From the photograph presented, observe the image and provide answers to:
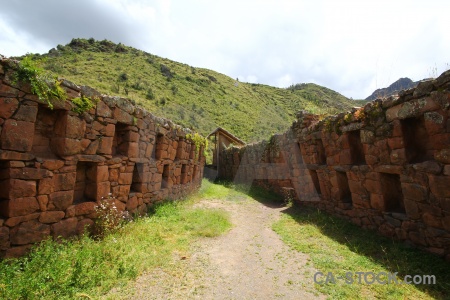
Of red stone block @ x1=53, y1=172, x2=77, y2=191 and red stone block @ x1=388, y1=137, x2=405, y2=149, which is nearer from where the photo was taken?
red stone block @ x1=53, y1=172, x2=77, y2=191

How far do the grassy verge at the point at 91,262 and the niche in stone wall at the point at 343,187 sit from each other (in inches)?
156

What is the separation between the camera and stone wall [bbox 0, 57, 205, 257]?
12.2 feet

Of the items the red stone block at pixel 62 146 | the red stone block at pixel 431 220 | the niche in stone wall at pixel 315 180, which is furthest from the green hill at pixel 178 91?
the red stone block at pixel 62 146

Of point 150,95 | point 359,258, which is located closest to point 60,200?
point 359,258

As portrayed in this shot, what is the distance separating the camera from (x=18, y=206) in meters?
3.79

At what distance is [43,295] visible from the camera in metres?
2.99

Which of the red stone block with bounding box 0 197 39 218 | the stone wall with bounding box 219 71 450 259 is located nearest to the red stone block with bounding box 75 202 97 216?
the red stone block with bounding box 0 197 39 218

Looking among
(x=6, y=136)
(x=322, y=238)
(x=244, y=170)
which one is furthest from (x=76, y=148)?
(x=244, y=170)

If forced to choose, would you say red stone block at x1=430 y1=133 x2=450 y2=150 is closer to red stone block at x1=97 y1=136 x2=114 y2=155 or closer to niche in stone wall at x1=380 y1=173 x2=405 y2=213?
niche in stone wall at x1=380 y1=173 x2=405 y2=213

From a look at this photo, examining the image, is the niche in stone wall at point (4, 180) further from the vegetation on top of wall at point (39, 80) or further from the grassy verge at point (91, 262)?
the vegetation on top of wall at point (39, 80)

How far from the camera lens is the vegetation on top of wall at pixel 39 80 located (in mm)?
3785

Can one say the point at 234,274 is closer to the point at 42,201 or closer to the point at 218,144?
the point at 42,201

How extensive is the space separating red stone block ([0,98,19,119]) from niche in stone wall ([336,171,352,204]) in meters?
7.63

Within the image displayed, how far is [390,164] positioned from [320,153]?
2.94 meters
